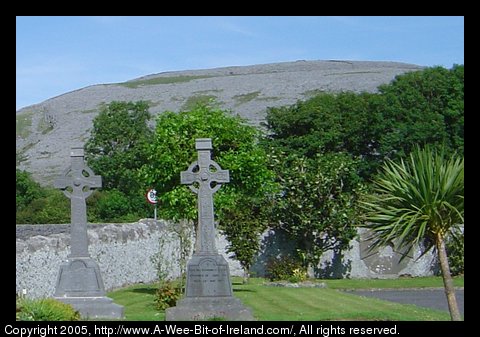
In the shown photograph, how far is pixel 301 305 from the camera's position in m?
20.4

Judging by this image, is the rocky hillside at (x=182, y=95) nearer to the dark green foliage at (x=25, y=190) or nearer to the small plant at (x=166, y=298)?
the dark green foliage at (x=25, y=190)

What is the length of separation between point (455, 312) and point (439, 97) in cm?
3617

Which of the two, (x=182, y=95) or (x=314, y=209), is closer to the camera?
(x=314, y=209)

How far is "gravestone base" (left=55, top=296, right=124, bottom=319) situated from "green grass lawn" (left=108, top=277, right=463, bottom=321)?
0.29 metres

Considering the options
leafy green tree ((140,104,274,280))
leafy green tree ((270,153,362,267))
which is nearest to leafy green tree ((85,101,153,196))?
leafy green tree ((270,153,362,267))

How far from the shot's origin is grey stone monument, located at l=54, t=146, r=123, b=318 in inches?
649

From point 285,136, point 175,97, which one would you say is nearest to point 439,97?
point 285,136

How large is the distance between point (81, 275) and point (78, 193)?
5.38ft

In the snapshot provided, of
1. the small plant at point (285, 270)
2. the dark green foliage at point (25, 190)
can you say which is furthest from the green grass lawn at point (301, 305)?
the dark green foliage at point (25, 190)

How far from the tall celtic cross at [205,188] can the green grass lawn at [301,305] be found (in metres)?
1.64

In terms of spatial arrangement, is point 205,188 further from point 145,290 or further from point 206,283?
point 145,290

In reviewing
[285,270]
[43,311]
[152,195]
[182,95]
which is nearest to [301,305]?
[43,311]

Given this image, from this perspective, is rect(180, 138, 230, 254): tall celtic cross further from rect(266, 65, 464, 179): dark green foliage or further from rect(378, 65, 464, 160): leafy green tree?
rect(266, 65, 464, 179): dark green foliage
